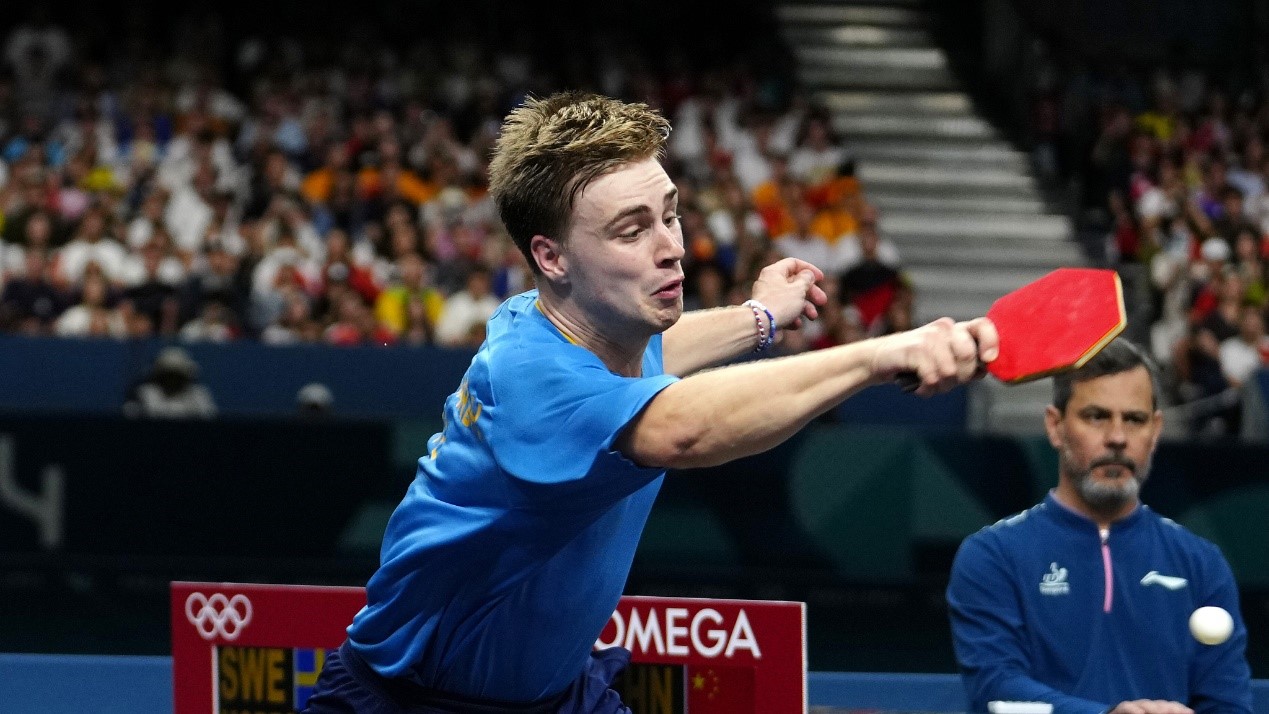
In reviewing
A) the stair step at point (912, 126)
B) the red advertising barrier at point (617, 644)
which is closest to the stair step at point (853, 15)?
the stair step at point (912, 126)

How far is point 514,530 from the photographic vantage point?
305 centimetres

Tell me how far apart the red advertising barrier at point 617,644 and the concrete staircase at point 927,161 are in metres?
10.7

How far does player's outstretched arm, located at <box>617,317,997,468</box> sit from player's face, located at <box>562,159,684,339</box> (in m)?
0.26

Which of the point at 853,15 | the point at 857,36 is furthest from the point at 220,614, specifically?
the point at 853,15

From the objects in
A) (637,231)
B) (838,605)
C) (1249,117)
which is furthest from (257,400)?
(1249,117)

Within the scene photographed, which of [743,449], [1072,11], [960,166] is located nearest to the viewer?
[743,449]

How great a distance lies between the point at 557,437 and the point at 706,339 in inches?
37.0

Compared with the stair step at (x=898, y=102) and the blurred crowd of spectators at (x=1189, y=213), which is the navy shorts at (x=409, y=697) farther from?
the stair step at (x=898, y=102)

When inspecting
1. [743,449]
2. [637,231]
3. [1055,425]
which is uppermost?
[637,231]

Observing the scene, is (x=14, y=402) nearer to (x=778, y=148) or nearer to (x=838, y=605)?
(x=838, y=605)

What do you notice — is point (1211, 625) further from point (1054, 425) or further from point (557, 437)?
point (557, 437)

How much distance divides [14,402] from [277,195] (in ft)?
9.85

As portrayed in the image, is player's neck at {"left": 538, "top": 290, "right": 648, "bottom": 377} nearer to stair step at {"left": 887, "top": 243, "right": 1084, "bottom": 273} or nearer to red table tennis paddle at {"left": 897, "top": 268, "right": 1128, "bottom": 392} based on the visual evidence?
red table tennis paddle at {"left": 897, "top": 268, "right": 1128, "bottom": 392}

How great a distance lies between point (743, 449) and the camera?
2729 mm
